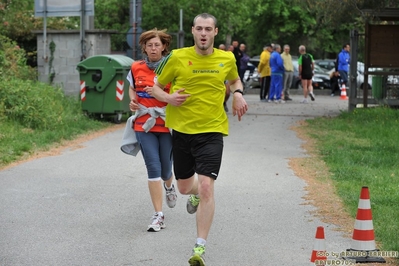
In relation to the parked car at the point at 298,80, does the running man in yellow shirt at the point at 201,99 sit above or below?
above

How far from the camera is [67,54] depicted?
2222 centimetres

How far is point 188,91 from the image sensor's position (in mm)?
7160

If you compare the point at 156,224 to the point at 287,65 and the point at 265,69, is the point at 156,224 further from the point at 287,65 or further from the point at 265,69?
the point at 287,65

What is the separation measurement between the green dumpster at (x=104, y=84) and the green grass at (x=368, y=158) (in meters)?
4.09

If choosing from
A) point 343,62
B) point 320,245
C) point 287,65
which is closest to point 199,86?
point 320,245

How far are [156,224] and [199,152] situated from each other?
134cm

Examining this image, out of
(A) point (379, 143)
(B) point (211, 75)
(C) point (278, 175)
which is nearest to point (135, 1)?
(A) point (379, 143)

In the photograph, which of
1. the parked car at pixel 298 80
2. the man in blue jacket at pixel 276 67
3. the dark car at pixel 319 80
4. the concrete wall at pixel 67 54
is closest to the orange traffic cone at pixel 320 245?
the concrete wall at pixel 67 54

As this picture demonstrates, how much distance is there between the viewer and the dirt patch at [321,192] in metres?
8.70

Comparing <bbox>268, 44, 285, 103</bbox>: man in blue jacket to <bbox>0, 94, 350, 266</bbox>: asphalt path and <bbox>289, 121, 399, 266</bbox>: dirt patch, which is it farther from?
<bbox>0, 94, 350, 266</bbox>: asphalt path

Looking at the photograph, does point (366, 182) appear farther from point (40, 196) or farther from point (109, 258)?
point (109, 258)

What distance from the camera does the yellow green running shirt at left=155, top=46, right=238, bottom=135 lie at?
7.15 m

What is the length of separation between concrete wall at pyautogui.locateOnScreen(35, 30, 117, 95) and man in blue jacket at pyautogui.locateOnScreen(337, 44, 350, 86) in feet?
40.9

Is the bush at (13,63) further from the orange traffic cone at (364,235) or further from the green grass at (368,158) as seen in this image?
the orange traffic cone at (364,235)
